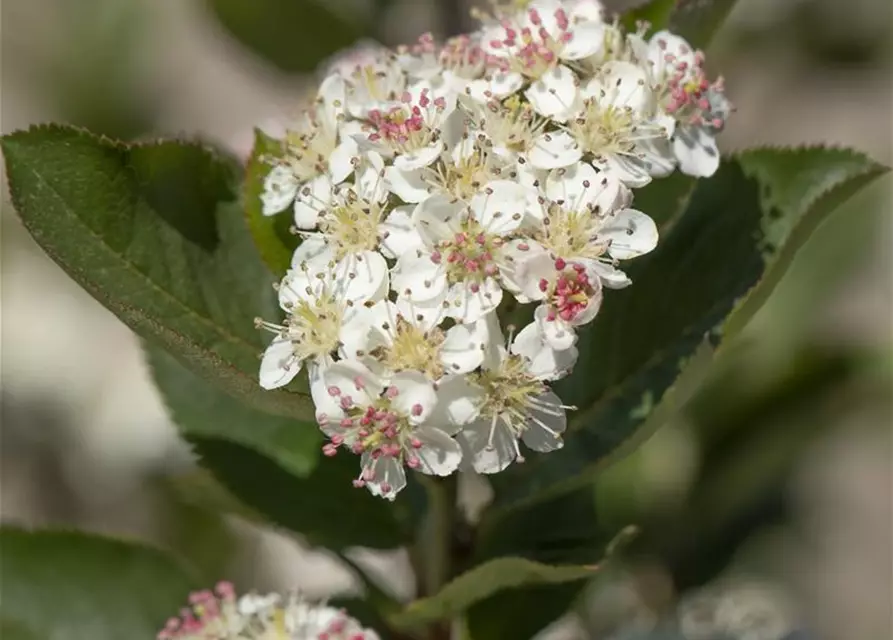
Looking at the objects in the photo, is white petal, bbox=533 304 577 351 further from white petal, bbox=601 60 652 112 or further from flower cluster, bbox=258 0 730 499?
white petal, bbox=601 60 652 112

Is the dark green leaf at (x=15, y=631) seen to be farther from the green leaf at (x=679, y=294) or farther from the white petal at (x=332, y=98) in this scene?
the white petal at (x=332, y=98)

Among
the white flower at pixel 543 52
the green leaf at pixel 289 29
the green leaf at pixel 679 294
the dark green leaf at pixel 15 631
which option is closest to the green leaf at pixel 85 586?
the dark green leaf at pixel 15 631

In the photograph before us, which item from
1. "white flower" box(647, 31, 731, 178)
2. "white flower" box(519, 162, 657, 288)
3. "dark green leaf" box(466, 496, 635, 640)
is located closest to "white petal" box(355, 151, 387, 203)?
"white flower" box(519, 162, 657, 288)

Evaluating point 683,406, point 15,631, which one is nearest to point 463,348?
point 683,406

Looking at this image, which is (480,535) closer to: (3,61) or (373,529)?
(373,529)

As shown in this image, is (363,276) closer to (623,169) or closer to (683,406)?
(623,169)

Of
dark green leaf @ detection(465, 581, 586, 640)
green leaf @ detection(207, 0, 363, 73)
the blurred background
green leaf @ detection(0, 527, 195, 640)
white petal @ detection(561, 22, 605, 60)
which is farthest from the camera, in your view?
green leaf @ detection(207, 0, 363, 73)
